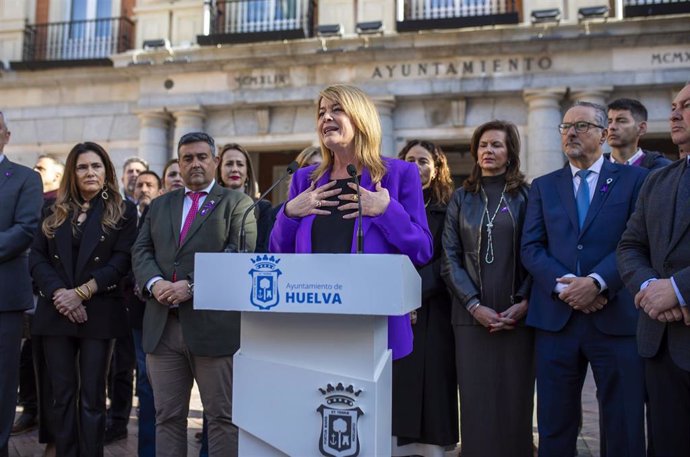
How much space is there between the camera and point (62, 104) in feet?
43.0

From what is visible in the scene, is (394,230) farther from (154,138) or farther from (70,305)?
(154,138)

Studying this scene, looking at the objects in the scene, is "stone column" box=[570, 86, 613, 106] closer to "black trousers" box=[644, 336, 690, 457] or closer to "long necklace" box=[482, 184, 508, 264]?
"long necklace" box=[482, 184, 508, 264]

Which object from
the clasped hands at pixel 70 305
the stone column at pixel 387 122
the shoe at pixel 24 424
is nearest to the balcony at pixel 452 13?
the stone column at pixel 387 122

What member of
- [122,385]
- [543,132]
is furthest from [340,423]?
[543,132]

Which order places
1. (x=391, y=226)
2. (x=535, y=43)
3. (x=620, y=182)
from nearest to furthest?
(x=391, y=226) → (x=620, y=182) → (x=535, y=43)

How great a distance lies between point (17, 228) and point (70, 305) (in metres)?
0.60

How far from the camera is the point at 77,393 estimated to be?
13.7 ft

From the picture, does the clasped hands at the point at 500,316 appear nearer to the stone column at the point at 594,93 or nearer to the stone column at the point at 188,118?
the stone column at the point at 594,93

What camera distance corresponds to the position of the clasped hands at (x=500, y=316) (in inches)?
149

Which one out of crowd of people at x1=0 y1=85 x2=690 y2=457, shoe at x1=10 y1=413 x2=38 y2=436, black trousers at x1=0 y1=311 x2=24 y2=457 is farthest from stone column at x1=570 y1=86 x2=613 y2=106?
black trousers at x1=0 y1=311 x2=24 y2=457

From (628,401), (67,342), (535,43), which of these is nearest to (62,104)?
(535,43)

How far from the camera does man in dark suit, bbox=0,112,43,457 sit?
13.3 feet

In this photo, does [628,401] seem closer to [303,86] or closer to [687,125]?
[687,125]

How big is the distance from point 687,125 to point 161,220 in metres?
2.83
